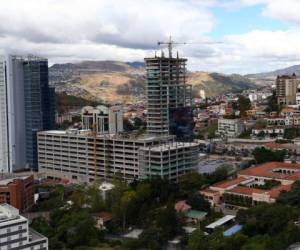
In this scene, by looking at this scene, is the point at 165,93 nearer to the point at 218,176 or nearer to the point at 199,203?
the point at 218,176

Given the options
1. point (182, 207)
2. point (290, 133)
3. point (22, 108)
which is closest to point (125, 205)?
point (182, 207)

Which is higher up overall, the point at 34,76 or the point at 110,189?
the point at 34,76

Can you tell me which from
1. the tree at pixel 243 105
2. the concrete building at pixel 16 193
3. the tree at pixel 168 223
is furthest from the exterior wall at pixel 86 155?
the tree at pixel 243 105

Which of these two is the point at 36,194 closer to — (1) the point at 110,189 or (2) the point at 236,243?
(1) the point at 110,189

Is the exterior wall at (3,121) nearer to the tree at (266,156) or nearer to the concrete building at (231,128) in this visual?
the tree at (266,156)

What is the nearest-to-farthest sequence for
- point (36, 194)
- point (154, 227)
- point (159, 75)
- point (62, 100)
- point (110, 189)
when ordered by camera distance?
point (154, 227) < point (110, 189) < point (36, 194) < point (159, 75) < point (62, 100)

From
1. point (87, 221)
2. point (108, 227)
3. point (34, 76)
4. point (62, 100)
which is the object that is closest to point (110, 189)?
point (108, 227)

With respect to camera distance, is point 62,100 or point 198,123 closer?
point 198,123
